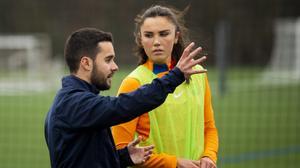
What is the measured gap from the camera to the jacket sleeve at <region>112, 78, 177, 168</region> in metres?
3.93

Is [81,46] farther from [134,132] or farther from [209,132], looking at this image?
[209,132]

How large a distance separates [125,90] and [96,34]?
0.47 m

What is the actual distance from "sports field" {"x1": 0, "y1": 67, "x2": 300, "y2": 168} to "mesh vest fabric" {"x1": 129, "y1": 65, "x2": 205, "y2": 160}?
15.7 feet

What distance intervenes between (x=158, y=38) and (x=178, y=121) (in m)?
0.49

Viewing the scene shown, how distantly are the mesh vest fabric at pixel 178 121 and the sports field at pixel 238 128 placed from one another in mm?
4789

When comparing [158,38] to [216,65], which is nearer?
[158,38]

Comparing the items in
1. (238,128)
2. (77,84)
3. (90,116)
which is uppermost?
(77,84)

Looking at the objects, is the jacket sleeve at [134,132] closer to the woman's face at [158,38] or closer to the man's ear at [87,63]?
the woman's face at [158,38]

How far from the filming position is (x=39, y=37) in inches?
1249

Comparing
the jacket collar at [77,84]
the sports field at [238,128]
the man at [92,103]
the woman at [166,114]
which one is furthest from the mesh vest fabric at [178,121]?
the sports field at [238,128]

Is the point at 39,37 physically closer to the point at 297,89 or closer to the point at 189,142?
the point at 297,89

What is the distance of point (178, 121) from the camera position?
13.0 ft

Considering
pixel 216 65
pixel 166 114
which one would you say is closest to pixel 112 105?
pixel 166 114

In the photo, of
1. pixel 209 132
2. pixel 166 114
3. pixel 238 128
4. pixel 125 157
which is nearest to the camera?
pixel 125 157
